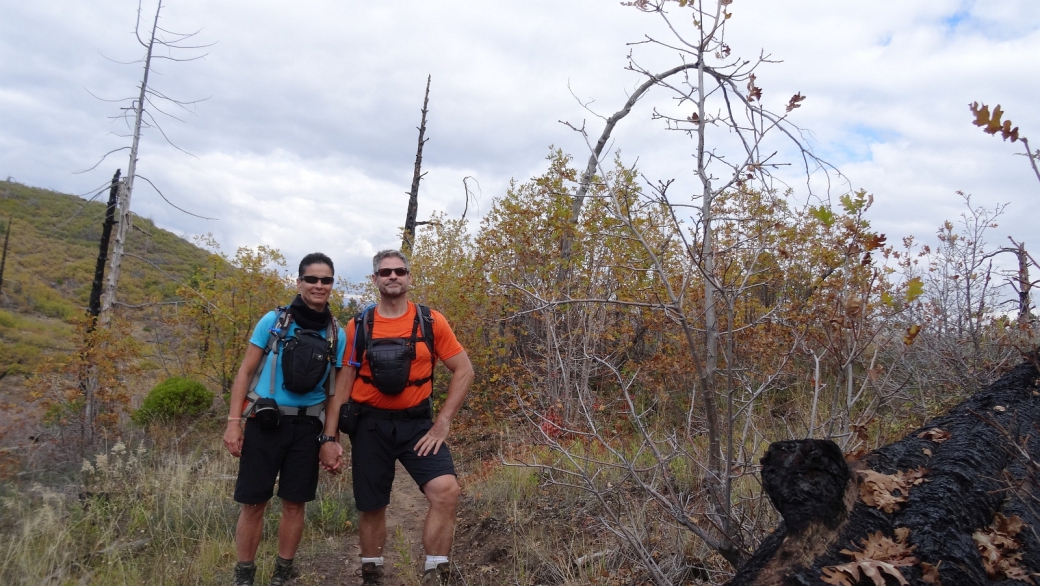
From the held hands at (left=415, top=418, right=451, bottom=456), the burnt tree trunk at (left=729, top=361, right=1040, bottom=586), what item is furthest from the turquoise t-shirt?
the burnt tree trunk at (left=729, top=361, right=1040, bottom=586)

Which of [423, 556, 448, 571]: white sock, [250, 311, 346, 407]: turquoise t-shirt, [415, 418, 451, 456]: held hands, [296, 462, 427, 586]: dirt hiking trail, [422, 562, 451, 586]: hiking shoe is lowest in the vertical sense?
[296, 462, 427, 586]: dirt hiking trail

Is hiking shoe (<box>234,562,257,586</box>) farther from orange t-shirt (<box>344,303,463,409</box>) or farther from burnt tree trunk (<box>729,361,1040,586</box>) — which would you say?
burnt tree trunk (<box>729,361,1040,586</box>)

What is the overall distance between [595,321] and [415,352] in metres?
3.75

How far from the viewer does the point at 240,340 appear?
365 inches

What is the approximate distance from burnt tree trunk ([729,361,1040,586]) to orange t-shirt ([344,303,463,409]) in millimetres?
2055

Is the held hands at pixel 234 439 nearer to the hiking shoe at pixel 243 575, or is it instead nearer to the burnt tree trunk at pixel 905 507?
the hiking shoe at pixel 243 575

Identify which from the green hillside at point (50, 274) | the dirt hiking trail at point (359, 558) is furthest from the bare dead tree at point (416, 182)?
the dirt hiking trail at point (359, 558)

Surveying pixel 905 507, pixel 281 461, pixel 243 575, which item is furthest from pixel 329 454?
pixel 905 507

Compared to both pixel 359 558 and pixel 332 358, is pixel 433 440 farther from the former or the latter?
pixel 359 558

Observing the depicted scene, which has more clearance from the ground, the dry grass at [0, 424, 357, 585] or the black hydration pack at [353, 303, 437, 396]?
the black hydration pack at [353, 303, 437, 396]

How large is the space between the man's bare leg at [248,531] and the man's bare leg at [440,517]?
37.1 inches

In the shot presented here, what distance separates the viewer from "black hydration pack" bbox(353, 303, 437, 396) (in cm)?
335

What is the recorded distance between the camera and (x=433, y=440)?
343cm

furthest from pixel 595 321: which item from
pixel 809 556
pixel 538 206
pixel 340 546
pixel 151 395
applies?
pixel 151 395
